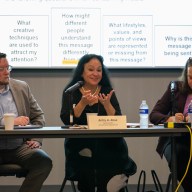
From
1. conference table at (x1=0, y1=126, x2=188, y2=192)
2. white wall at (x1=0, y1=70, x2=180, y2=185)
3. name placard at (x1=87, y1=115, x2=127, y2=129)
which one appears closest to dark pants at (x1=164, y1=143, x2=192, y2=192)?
conference table at (x1=0, y1=126, x2=188, y2=192)

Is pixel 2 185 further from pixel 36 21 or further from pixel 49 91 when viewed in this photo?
pixel 36 21

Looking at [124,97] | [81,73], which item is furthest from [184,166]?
[124,97]

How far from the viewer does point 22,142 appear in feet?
11.6

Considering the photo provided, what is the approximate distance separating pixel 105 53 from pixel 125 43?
0.70 ft

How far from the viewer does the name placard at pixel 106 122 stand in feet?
9.46

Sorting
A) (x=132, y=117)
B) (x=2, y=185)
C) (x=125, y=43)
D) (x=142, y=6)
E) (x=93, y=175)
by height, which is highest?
(x=142, y=6)

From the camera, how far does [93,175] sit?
338 centimetres

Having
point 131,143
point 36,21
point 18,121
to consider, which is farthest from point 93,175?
point 36,21

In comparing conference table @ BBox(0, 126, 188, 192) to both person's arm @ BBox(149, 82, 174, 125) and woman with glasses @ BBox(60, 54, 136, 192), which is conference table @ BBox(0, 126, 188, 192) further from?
person's arm @ BBox(149, 82, 174, 125)

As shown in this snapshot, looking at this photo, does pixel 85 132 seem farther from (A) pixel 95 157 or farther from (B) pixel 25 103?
(B) pixel 25 103

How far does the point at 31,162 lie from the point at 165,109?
1104 millimetres

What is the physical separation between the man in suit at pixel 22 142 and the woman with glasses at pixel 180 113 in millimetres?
853

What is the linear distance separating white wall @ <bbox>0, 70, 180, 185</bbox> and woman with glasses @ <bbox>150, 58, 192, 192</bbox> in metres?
0.97

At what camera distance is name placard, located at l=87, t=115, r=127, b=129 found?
2.88 metres
